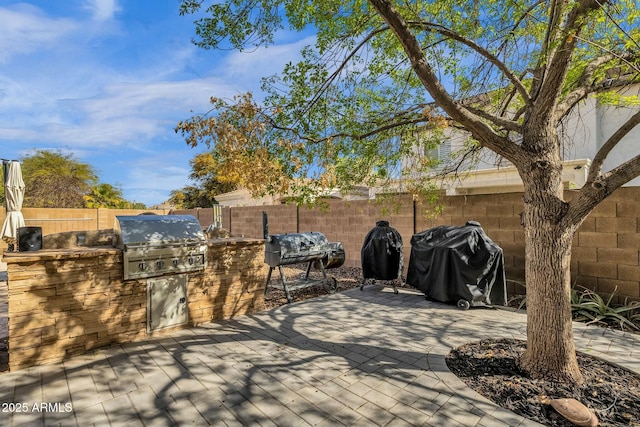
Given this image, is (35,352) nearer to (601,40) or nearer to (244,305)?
(244,305)

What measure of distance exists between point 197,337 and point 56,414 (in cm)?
148

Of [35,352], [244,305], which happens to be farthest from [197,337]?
[35,352]

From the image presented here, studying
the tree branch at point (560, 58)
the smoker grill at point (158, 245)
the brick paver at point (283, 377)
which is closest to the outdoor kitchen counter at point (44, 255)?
the smoker grill at point (158, 245)

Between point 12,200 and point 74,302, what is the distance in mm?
3640

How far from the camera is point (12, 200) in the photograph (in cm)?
506

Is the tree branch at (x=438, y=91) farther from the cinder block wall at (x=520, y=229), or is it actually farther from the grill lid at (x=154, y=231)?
the grill lid at (x=154, y=231)

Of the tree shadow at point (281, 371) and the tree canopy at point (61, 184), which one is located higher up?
the tree canopy at point (61, 184)

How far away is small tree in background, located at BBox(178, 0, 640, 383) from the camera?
Result: 2504mm

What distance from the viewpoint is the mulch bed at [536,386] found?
2.08m

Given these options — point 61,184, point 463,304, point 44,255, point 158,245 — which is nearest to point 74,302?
point 44,255

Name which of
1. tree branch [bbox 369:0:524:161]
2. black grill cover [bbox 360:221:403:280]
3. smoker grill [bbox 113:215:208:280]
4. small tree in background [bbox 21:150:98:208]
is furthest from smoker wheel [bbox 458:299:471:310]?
small tree in background [bbox 21:150:98:208]

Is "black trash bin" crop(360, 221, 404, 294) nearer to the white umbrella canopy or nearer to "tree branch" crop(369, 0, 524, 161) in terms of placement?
"tree branch" crop(369, 0, 524, 161)

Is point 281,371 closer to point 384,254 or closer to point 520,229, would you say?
point 384,254

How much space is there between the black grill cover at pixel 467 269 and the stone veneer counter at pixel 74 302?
138 inches
